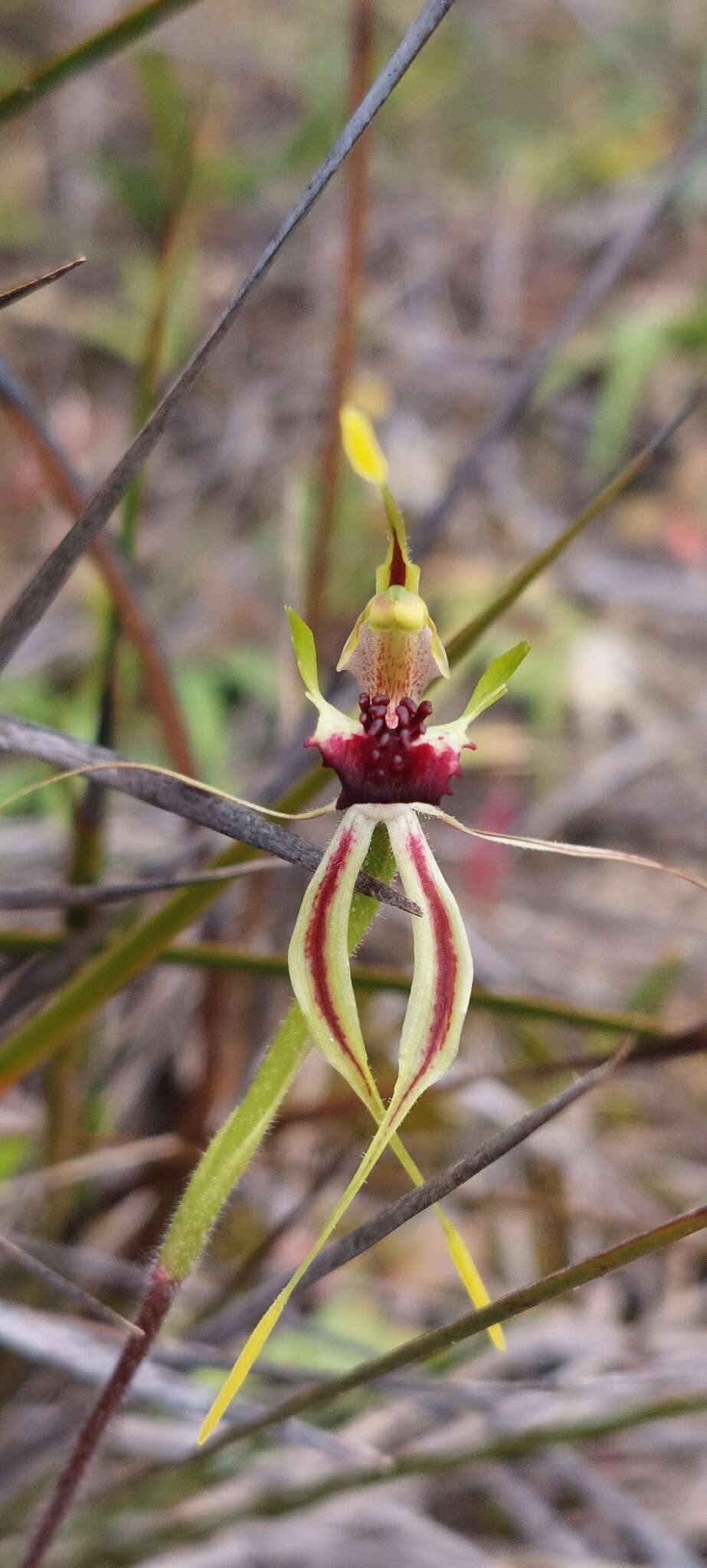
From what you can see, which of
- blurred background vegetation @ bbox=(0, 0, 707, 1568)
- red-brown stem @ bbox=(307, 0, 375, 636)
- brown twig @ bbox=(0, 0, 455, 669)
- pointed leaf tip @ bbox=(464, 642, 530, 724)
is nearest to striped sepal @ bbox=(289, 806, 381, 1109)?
pointed leaf tip @ bbox=(464, 642, 530, 724)

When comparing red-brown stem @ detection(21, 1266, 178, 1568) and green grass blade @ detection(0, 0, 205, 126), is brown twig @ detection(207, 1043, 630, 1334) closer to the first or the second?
red-brown stem @ detection(21, 1266, 178, 1568)

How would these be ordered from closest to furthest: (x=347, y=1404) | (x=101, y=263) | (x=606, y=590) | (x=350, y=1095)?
(x=347, y=1404) → (x=350, y=1095) → (x=606, y=590) → (x=101, y=263)

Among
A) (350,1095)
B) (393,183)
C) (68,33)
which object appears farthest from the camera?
(393,183)

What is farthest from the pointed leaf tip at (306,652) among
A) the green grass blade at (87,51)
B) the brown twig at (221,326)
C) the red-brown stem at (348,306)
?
the red-brown stem at (348,306)

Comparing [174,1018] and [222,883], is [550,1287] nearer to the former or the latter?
[222,883]

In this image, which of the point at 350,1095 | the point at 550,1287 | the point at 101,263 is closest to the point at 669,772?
the point at 350,1095

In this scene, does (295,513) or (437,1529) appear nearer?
(437,1529)

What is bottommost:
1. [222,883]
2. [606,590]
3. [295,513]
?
[222,883]
